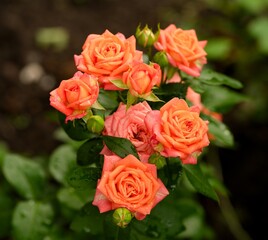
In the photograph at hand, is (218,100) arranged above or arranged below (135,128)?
below

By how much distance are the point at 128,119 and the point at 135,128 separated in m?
0.02

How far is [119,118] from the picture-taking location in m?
0.93

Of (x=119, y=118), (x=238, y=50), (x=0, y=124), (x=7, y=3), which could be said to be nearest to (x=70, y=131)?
(x=119, y=118)

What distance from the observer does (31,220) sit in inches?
49.9

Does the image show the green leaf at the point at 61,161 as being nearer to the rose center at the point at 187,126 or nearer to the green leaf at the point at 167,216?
the green leaf at the point at 167,216

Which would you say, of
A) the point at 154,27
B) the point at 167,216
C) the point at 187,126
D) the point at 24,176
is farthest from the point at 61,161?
the point at 154,27

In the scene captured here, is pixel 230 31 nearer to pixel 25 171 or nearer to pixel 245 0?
pixel 245 0

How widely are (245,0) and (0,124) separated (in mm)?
1367

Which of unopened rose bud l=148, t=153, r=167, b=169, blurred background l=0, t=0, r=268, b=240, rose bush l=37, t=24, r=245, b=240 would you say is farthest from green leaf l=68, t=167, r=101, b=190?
blurred background l=0, t=0, r=268, b=240

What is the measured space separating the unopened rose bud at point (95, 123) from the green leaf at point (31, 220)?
0.45 m

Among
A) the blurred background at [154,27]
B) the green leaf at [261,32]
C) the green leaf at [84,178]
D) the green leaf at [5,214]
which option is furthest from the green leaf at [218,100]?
the green leaf at [261,32]

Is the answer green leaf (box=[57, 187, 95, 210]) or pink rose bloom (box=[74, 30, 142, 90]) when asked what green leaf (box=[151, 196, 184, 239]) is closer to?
green leaf (box=[57, 187, 95, 210])

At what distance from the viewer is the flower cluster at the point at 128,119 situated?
2.82 feet

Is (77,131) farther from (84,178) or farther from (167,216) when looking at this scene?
(167,216)
